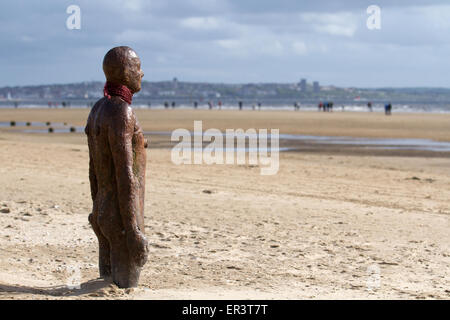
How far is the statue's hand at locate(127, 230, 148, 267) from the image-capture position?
6301 mm

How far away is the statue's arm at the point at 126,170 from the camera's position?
6.18 m

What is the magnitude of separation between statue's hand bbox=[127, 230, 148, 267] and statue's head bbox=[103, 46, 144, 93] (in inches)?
54.9

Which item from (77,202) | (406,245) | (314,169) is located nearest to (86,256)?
(77,202)

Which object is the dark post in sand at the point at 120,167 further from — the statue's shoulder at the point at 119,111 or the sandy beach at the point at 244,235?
the sandy beach at the point at 244,235

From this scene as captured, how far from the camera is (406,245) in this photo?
358 inches

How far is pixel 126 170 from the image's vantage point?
244 inches

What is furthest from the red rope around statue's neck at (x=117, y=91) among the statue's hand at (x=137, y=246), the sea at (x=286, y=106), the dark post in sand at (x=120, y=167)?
the sea at (x=286, y=106)

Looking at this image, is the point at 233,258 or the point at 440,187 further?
the point at 440,187

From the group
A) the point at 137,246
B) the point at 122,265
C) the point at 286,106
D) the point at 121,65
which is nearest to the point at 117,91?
the point at 121,65

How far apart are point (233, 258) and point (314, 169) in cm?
982

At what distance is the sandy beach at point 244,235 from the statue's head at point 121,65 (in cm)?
195

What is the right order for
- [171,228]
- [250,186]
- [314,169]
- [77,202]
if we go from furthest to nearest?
[314,169]
[250,186]
[77,202]
[171,228]
